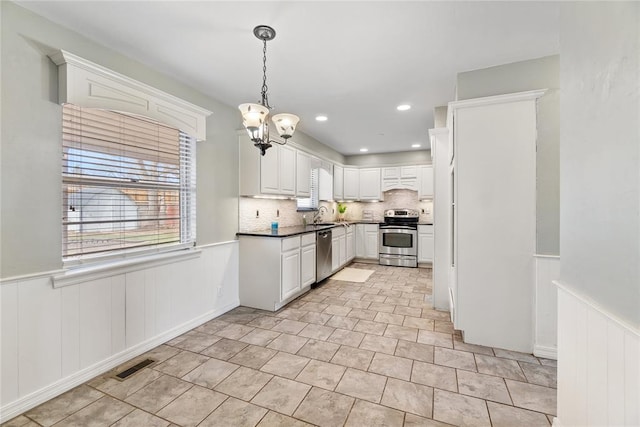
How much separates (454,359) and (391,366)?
23.0 inches

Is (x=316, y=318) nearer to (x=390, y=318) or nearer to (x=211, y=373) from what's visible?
(x=390, y=318)

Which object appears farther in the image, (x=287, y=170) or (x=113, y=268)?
(x=287, y=170)

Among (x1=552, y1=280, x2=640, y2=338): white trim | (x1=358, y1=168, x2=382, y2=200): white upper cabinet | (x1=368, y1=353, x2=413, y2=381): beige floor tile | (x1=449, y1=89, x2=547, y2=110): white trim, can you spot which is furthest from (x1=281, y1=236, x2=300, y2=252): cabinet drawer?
(x1=358, y1=168, x2=382, y2=200): white upper cabinet

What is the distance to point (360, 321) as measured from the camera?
10.7 feet

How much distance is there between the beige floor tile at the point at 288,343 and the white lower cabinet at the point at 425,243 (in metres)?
4.06

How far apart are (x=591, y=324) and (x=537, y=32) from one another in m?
2.17

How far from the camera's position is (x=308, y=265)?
4312 mm

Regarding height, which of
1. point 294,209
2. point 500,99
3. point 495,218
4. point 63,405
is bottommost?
point 63,405

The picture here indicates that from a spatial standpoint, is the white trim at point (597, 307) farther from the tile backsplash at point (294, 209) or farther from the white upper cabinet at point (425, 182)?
the white upper cabinet at point (425, 182)

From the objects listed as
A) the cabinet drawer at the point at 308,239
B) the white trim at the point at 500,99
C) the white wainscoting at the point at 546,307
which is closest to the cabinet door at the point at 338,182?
the cabinet drawer at the point at 308,239

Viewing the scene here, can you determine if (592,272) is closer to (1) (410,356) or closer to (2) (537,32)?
(1) (410,356)

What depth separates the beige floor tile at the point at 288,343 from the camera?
104 inches

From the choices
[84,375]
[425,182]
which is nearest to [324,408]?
[84,375]

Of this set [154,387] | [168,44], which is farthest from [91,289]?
[168,44]
